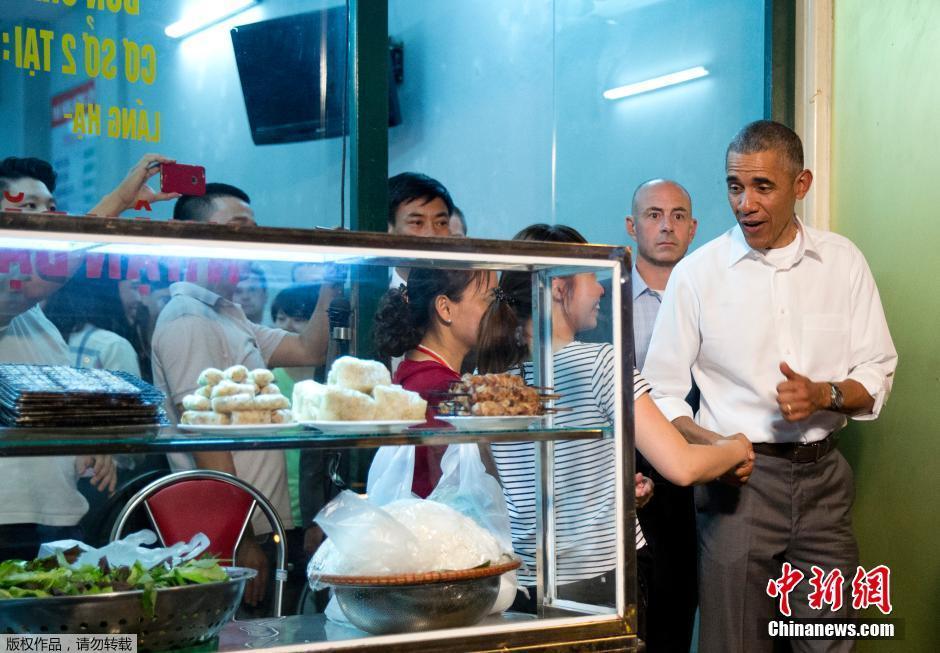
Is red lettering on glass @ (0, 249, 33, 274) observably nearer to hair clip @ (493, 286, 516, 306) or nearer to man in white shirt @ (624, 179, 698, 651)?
hair clip @ (493, 286, 516, 306)

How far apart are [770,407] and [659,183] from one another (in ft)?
3.81

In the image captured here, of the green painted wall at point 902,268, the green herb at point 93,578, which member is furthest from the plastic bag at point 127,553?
the green painted wall at point 902,268

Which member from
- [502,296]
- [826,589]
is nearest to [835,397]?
[826,589]

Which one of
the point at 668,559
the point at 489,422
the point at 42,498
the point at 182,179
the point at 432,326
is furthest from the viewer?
the point at 668,559

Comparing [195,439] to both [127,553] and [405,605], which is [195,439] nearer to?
[127,553]

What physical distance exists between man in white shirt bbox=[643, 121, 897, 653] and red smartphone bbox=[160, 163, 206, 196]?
1.60 m

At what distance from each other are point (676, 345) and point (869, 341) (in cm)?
65

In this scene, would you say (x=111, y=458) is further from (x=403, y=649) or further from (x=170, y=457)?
(x=403, y=649)

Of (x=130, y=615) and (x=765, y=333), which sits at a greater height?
(x=765, y=333)

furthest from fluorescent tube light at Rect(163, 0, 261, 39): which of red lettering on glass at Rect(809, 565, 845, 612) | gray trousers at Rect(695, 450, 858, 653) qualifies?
red lettering on glass at Rect(809, 565, 845, 612)

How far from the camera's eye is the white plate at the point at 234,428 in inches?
75.4

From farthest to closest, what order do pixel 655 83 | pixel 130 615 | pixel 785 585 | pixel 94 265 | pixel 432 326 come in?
pixel 655 83 < pixel 785 585 < pixel 432 326 < pixel 94 265 < pixel 130 615

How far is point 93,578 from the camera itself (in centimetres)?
187

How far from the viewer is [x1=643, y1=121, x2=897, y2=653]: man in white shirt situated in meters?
3.40
